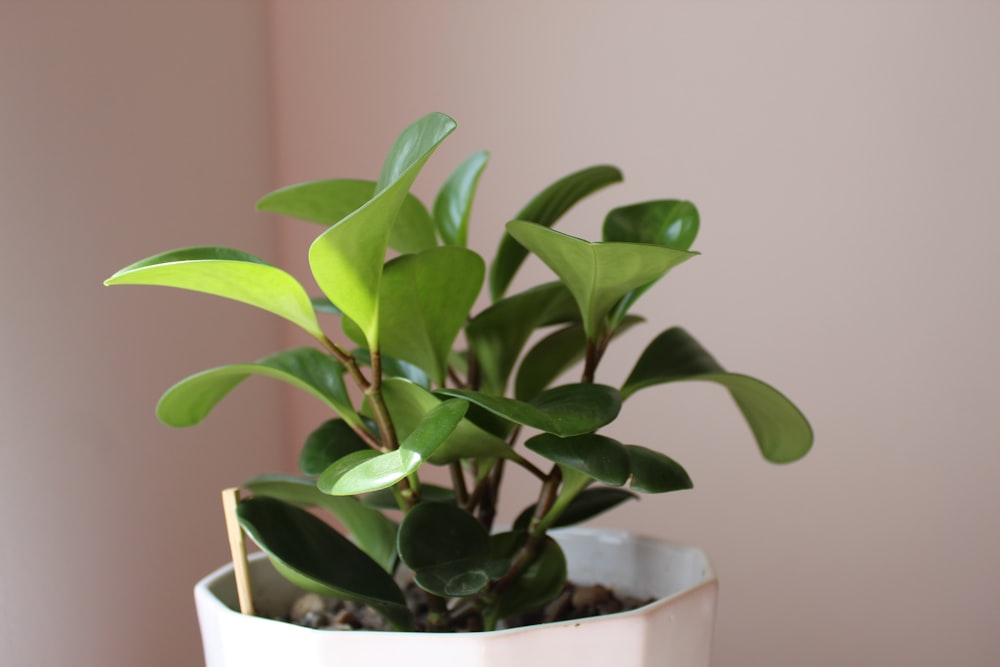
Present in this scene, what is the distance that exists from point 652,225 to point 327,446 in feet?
0.98

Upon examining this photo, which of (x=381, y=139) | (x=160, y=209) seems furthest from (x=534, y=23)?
(x=160, y=209)

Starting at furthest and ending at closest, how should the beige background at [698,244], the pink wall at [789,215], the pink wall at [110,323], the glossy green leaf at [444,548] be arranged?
the pink wall at [789,215]
the beige background at [698,244]
the pink wall at [110,323]
the glossy green leaf at [444,548]

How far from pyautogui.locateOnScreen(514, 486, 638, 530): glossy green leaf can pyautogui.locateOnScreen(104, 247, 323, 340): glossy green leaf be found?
0.28 meters

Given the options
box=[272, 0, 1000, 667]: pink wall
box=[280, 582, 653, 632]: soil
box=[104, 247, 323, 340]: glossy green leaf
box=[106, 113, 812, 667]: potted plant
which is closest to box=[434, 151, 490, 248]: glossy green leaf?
box=[106, 113, 812, 667]: potted plant

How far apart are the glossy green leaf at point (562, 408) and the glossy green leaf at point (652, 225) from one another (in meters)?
0.10

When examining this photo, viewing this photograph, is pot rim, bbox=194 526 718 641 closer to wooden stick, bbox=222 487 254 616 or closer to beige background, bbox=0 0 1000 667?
wooden stick, bbox=222 487 254 616

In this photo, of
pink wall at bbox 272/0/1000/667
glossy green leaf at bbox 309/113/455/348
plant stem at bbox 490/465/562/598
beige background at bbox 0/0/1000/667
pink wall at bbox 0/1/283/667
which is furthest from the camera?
pink wall at bbox 272/0/1000/667

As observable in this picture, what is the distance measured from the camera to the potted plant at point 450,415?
55 centimetres

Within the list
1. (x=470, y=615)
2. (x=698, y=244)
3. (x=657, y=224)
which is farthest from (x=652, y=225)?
(x=698, y=244)

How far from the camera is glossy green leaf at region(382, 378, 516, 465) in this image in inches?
24.1

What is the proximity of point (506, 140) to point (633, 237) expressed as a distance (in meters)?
0.65

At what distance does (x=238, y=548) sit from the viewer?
66 centimetres

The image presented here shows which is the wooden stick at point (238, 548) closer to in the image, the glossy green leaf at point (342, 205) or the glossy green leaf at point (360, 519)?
the glossy green leaf at point (360, 519)

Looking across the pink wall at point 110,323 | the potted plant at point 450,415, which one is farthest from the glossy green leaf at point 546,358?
the pink wall at point 110,323
